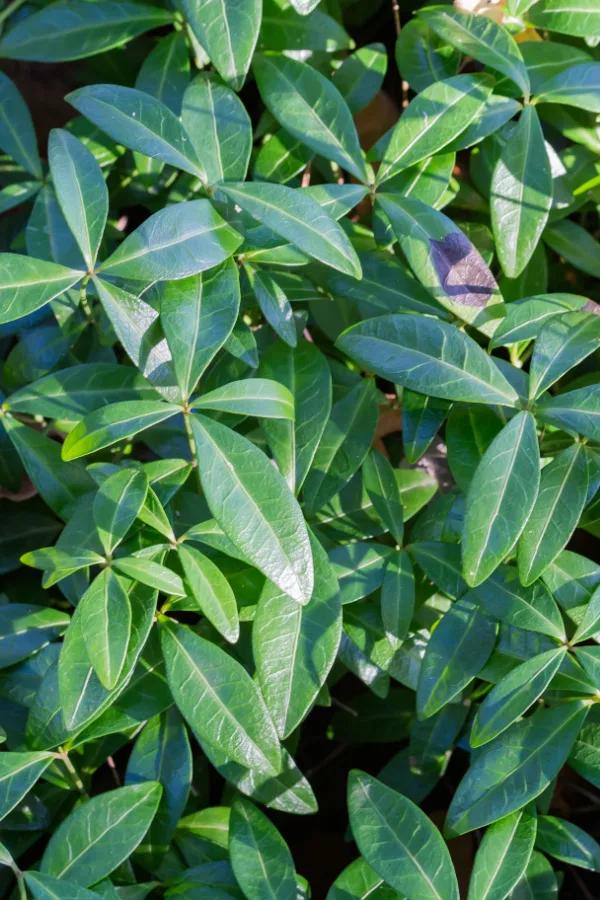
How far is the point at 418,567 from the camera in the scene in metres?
0.87

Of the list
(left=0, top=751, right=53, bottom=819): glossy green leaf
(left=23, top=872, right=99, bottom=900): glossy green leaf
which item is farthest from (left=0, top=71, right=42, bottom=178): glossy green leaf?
(left=23, top=872, right=99, bottom=900): glossy green leaf

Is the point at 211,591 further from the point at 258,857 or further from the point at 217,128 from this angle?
the point at 217,128

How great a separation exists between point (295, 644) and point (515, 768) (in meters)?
0.24

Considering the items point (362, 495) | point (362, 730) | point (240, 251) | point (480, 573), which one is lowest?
point (362, 730)

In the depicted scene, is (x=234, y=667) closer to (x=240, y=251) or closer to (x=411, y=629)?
(x=411, y=629)

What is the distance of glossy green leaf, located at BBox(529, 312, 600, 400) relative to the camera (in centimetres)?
71

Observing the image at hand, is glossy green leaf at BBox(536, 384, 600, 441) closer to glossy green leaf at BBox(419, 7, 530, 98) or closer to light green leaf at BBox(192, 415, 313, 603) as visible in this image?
light green leaf at BBox(192, 415, 313, 603)

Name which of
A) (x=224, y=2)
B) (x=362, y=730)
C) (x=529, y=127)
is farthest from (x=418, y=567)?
(x=224, y=2)

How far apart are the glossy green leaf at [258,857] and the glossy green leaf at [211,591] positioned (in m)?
0.21

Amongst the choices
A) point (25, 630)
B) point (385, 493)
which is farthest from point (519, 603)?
point (25, 630)

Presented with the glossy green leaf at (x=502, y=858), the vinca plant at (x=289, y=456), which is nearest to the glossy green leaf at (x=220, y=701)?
the vinca plant at (x=289, y=456)

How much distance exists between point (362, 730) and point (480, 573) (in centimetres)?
54

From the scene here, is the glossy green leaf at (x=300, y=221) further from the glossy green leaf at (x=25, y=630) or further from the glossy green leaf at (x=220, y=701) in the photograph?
the glossy green leaf at (x=25, y=630)

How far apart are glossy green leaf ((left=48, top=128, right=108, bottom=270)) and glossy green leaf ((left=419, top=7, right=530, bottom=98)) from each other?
0.40m
